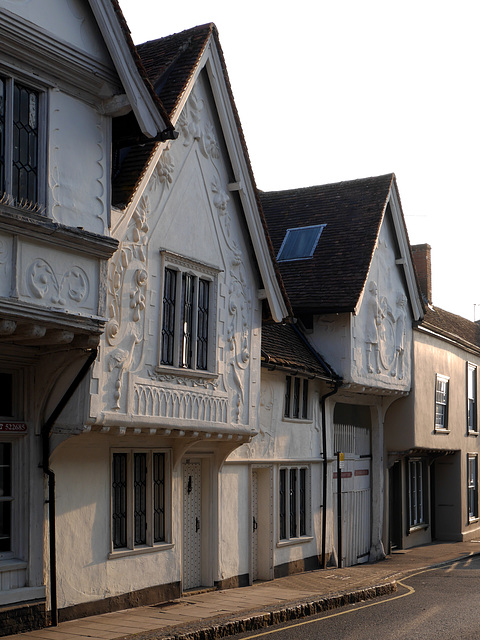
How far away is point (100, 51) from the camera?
11492mm

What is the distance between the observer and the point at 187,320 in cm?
1425

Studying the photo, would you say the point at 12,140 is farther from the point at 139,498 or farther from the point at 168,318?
the point at 139,498

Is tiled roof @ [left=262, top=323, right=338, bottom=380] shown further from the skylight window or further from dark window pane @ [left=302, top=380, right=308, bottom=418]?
the skylight window

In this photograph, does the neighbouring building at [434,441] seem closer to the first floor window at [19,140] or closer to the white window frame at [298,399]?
the white window frame at [298,399]

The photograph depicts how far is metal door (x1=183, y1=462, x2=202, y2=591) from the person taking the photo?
51.1 feet

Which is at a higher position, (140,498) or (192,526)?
(140,498)

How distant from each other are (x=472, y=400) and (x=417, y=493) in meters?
5.19

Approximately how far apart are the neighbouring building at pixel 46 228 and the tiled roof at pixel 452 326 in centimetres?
1532

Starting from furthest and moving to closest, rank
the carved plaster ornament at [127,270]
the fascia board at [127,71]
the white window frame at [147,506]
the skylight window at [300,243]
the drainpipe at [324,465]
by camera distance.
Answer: the skylight window at [300,243] → the drainpipe at [324,465] → the white window frame at [147,506] → the carved plaster ornament at [127,270] → the fascia board at [127,71]

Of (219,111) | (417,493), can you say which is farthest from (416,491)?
(219,111)

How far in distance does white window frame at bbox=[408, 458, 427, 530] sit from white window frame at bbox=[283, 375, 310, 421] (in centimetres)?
836

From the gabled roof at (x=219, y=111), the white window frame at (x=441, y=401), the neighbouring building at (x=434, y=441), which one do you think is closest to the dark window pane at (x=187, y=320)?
the gabled roof at (x=219, y=111)

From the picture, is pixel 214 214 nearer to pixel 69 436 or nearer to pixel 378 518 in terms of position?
pixel 69 436

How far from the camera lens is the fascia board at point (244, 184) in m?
15.0
